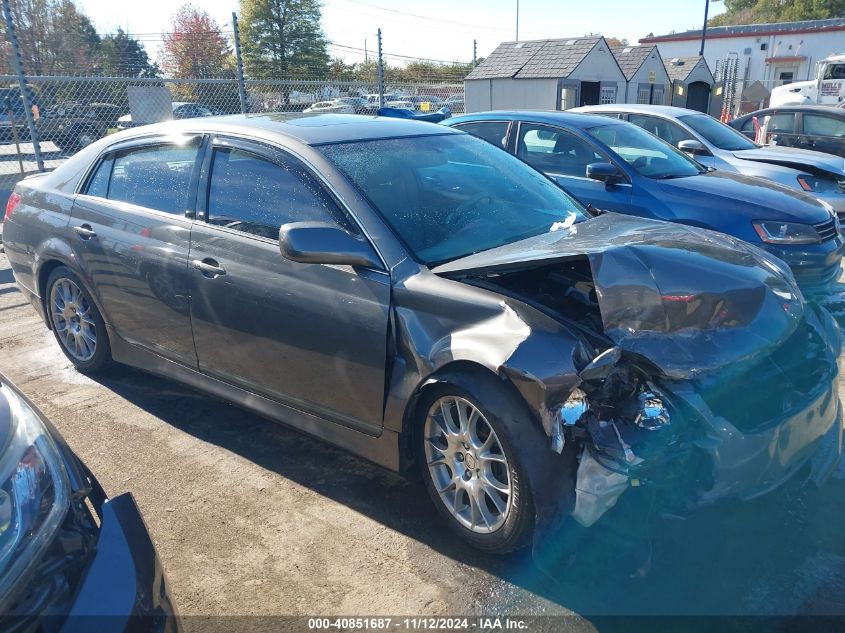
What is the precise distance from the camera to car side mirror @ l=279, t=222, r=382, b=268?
111 inches

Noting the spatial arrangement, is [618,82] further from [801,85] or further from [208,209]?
[208,209]

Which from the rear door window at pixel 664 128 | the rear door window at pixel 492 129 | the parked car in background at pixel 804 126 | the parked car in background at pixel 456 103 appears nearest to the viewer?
the rear door window at pixel 492 129

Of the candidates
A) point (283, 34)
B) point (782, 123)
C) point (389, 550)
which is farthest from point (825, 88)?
point (389, 550)

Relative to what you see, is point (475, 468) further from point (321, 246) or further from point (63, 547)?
point (63, 547)

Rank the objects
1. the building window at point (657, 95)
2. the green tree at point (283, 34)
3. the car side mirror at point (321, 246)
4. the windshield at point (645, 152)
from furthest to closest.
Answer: the green tree at point (283, 34), the building window at point (657, 95), the windshield at point (645, 152), the car side mirror at point (321, 246)

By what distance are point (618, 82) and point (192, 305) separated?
1881 centimetres

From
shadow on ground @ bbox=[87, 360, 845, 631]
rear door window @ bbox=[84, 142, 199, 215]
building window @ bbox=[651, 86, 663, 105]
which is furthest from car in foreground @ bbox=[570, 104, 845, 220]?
building window @ bbox=[651, 86, 663, 105]

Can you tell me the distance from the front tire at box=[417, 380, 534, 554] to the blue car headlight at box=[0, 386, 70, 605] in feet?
4.60

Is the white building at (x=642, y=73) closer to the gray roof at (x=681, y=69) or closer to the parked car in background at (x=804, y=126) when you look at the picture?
the gray roof at (x=681, y=69)

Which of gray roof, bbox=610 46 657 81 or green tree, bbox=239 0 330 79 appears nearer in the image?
gray roof, bbox=610 46 657 81

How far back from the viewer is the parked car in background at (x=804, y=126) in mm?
11000

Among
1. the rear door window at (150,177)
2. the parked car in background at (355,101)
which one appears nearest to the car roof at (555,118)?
the rear door window at (150,177)

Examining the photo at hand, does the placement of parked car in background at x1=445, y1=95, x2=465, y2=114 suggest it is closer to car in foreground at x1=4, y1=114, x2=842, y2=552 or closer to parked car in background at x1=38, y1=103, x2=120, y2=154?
parked car in background at x1=38, y1=103, x2=120, y2=154

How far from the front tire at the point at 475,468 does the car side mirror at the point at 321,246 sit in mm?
656
